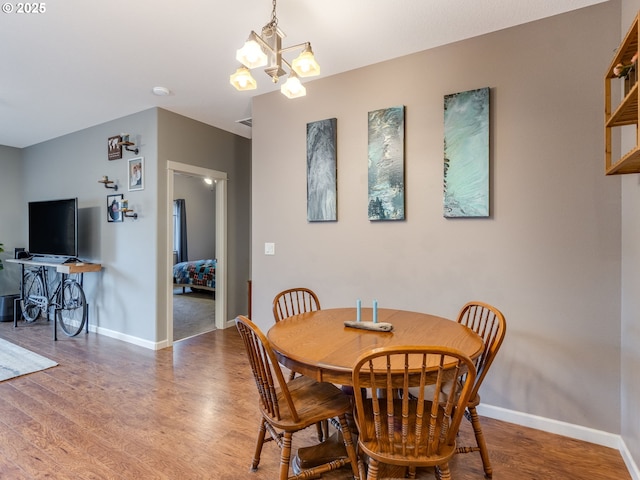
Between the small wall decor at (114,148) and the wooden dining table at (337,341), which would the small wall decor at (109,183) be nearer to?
the small wall decor at (114,148)

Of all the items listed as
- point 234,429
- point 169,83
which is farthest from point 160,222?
point 234,429

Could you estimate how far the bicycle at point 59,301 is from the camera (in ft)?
13.6

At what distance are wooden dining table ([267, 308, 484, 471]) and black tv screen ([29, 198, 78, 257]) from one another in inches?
140

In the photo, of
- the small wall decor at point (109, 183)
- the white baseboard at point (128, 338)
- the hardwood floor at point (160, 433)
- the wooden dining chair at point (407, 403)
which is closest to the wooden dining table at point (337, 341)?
the wooden dining chair at point (407, 403)

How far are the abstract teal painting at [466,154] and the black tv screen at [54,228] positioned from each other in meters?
4.18

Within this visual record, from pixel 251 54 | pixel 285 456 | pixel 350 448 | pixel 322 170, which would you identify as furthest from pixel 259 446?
pixel 322 170

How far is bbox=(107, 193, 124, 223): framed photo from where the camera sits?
395 cm

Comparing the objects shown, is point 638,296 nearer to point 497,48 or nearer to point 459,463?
point 459,463

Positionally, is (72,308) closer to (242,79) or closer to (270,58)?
(242,79)


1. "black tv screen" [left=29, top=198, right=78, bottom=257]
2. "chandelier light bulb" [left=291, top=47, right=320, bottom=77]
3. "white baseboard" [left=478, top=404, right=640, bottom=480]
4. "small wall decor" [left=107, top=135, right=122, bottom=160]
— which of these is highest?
"small wall decor" [left=107, top=135, right=122, bottom=160]

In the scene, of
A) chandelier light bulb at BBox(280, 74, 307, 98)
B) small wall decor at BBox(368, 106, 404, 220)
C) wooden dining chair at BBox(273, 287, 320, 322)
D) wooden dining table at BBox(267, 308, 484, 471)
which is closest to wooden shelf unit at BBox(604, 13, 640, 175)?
wooden dining table at BBox(267, 308, 484, 471)

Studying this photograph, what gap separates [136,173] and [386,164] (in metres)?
2.86

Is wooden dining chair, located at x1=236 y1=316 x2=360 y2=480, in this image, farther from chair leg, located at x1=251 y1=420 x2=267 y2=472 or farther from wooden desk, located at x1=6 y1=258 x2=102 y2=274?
wooden desk, located at x1=6 y1=258 x2=102 y2=274

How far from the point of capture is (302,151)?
10.1 ft
